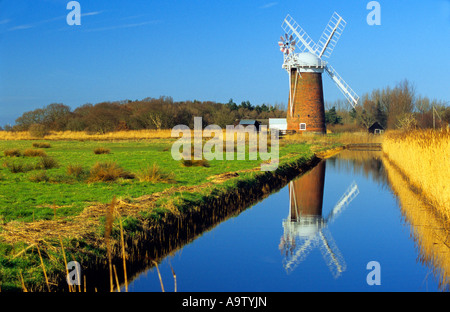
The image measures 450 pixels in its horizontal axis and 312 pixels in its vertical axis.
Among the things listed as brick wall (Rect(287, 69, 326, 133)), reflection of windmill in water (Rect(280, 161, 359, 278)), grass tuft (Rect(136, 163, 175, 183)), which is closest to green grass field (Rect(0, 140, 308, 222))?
grass tuft (Rect(136, 163, 175, 183))

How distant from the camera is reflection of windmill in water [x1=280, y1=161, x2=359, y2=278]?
7793 millimetres

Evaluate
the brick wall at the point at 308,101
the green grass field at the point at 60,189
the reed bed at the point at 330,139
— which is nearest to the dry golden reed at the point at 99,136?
the reed bed at the point at 330,139

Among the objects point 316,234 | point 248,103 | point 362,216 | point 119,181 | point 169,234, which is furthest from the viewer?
point 248,103

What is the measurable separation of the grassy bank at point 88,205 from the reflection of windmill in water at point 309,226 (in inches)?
50.7

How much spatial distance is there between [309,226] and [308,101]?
108 ft

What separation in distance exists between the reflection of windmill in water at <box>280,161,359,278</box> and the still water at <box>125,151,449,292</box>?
0.02 metres

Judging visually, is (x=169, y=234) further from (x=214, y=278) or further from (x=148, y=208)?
(x=214, y=278)

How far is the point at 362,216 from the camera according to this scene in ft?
38.4

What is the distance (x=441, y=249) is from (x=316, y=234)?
8.33ft

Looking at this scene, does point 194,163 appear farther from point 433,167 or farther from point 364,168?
point 433,167

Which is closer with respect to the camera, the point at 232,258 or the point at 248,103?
the point at 232,258
